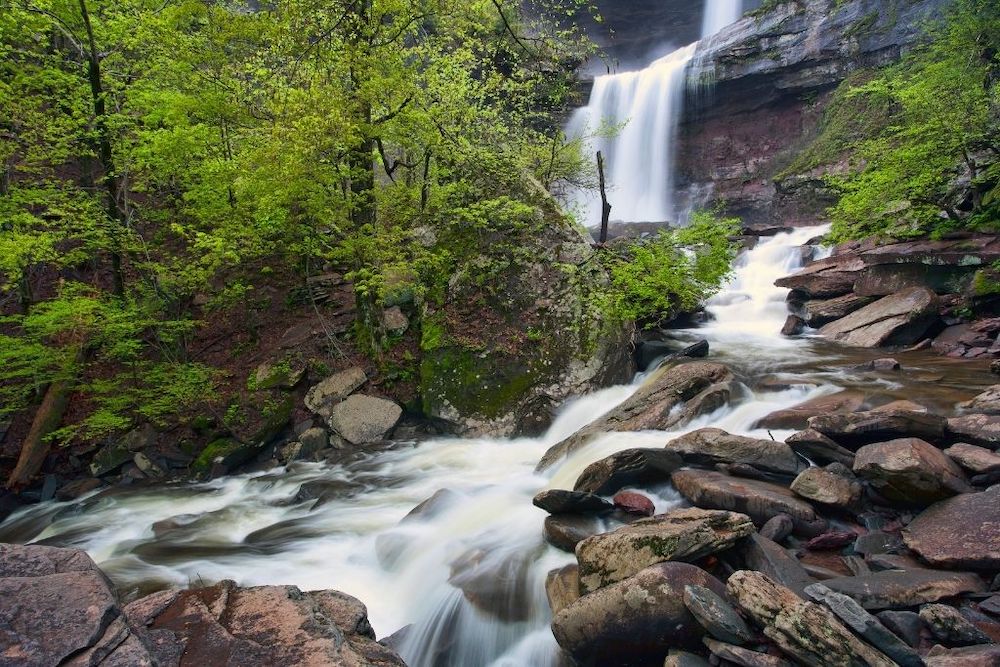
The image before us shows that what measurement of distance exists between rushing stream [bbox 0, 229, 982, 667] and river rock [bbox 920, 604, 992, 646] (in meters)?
2.30

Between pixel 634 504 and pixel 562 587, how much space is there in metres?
1.22

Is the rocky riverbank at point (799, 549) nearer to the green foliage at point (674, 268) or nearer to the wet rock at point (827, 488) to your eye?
the wet rock at point (827, 488)

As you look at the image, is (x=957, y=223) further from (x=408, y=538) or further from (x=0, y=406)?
(x=0, y=406)

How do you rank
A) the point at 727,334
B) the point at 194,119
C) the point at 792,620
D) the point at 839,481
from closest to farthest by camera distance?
the point at 792,620
the point at 839,481
the point at 194,119
the point at 727,334

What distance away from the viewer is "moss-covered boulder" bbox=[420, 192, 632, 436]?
9953 millimetres

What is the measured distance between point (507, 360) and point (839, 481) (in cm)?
630

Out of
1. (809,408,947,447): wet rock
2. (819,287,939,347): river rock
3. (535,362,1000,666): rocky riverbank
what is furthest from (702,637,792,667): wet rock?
(819,287,939,347): river rock

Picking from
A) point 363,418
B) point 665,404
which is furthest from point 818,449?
point 363,418

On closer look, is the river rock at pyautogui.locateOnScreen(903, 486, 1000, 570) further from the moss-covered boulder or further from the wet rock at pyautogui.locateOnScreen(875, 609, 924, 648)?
the moss-covered boulder

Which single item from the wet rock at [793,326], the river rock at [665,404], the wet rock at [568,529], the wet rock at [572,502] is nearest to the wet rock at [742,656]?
the wet rock at [568,529]

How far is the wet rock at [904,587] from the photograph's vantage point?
3426 millimetres

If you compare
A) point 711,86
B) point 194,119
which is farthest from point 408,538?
point 711,86

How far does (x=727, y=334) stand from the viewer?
44.9 ft

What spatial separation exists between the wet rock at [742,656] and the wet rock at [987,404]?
4.04 m
